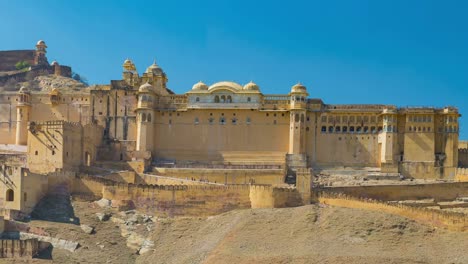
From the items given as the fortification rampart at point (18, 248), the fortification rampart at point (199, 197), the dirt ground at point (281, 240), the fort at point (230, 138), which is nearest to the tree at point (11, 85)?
the fort at point (230, 138)

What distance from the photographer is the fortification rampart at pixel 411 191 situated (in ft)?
162

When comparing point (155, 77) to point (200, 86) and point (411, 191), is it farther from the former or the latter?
point (411, 191)

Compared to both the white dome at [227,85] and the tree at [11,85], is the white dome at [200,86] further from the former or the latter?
the tree at [11,85]

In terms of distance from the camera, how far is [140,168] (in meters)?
54.6

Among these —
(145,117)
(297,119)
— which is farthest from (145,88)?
(297,119)

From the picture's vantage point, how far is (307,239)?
3916cm

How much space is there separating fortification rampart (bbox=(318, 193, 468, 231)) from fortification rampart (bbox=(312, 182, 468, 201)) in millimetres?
3438

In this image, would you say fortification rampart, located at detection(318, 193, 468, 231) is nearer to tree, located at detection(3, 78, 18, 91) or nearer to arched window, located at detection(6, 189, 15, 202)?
arched window, located at detection(6, 189, 15, 202)

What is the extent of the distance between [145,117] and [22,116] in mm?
10688

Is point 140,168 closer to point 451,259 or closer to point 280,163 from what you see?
point 280,163

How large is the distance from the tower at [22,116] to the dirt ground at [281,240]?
60.1 ft

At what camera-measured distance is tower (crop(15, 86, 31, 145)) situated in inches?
2361

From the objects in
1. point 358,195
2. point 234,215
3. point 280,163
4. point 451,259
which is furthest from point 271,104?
point 451,259

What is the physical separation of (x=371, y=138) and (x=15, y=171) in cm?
2866
